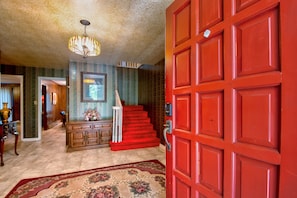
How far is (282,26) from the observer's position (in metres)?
Answer: 0.55

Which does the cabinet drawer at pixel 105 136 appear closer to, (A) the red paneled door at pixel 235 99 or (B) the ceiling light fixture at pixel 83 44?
(B) the ceiling light fixture at pixel 83 44

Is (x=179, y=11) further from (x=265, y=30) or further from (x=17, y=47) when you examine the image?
(x=17, y=47)

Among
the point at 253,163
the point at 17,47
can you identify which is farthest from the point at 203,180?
the point at 17,47

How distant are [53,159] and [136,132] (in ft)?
7.18

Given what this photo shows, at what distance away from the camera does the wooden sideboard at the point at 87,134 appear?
3.91m

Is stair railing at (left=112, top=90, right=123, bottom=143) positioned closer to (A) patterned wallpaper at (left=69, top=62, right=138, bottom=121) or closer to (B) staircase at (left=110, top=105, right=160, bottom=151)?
(B) staircase at (left=110, top=105, right=160, bottom=151)

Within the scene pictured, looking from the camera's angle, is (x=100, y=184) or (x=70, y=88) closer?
(x=100, y=184)

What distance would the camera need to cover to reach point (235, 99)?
72cm

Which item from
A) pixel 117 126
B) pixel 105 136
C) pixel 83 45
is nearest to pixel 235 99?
pixel 83 45

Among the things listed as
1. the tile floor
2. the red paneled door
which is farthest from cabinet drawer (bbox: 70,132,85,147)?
the red paneled door

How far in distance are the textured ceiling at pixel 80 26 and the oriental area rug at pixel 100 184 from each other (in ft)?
8.11

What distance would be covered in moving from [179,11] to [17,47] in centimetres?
387

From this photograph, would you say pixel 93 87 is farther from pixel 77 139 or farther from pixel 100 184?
pixel 100 184

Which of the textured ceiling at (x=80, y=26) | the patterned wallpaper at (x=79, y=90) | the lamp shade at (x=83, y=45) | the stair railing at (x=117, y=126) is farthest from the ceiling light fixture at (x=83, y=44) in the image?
the patterned wallpaper at (x=79, y=90)
